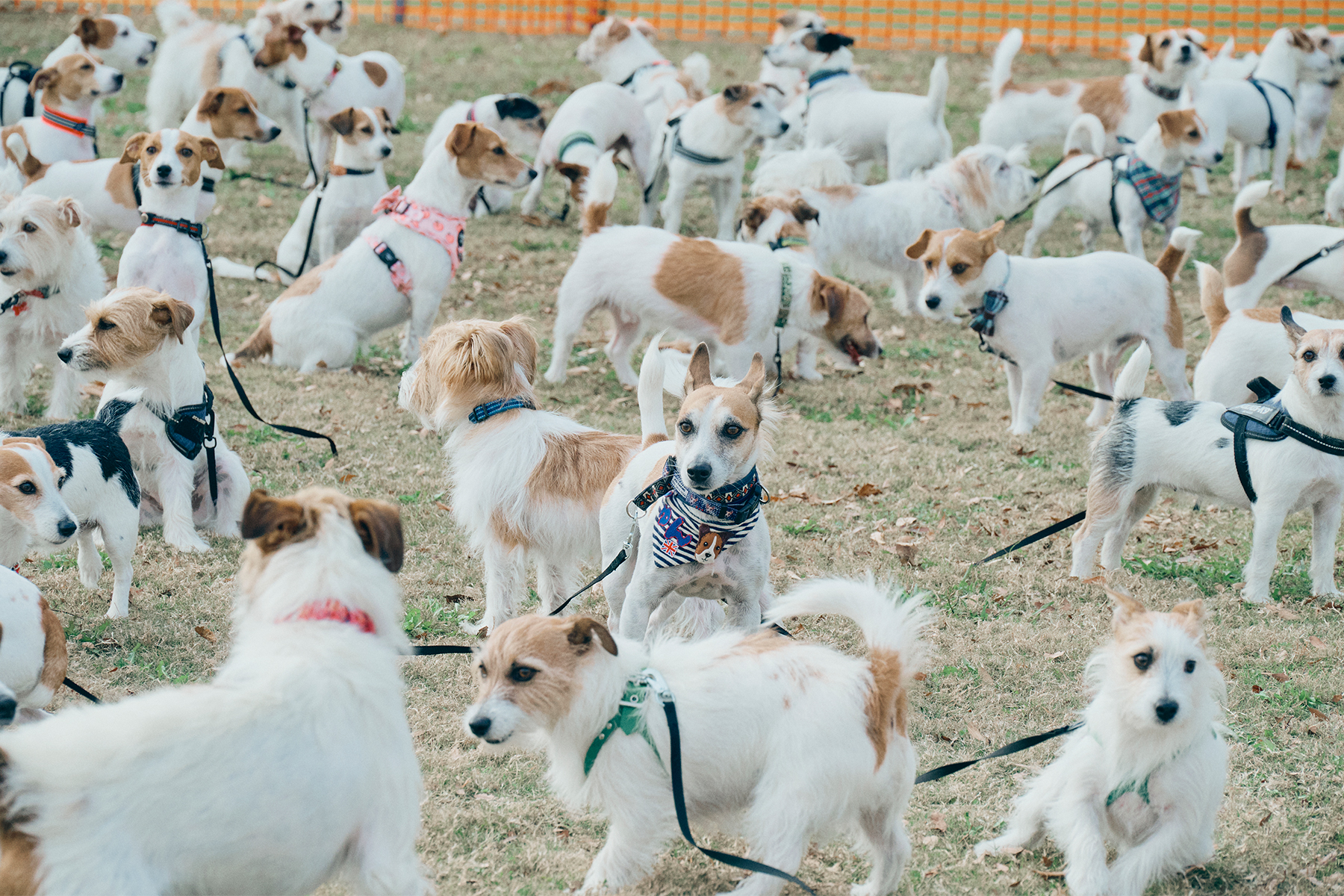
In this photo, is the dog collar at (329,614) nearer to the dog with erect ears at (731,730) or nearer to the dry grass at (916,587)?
the dog with erect ears at (731,730)

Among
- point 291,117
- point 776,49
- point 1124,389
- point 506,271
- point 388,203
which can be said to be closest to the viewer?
point 1124,389

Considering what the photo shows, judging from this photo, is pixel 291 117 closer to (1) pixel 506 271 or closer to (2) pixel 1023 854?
(1) pixel 506 271

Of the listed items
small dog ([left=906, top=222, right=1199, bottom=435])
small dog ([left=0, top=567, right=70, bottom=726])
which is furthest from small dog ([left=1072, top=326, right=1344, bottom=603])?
small dog ([left=0, top=567, right=70, bottom=726])

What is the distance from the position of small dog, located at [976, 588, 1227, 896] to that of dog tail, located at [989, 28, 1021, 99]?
36.3 feet

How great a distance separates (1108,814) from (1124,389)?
9.11 ft

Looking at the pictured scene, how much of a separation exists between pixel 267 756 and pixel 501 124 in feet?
34.1

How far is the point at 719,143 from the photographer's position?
428 inches

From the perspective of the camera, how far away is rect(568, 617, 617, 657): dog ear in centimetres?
305

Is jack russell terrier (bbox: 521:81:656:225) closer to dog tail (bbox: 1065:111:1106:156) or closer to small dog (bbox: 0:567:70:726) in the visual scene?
dog tail (bbox: 1065:111:1106:156)

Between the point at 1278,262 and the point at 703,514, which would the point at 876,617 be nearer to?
the point at 703,514

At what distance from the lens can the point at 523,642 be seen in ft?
10.1

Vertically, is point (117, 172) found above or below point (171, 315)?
above

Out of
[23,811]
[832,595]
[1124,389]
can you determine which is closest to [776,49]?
[1124,389]

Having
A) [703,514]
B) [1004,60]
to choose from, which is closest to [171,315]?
[703,514]
